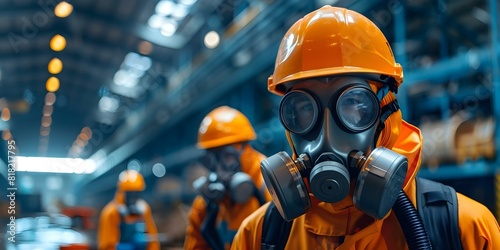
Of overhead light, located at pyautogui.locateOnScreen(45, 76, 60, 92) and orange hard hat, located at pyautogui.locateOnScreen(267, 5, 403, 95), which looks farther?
overhead light, located at pyautogui.locateOnScreen(45, 76, 60, 92)

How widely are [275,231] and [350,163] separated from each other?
0.28 meters

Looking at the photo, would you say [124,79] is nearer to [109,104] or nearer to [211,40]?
[109,104]

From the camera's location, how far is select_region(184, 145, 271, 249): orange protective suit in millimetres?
3139

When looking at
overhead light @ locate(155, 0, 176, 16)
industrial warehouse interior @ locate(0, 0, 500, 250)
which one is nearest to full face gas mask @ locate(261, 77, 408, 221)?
industrial warehouse interior @ locate(0, 0, 500, 250)

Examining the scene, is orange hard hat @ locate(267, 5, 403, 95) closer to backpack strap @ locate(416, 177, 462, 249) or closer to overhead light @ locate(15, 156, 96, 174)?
backpack strap @ locate(416, 177, 462, 249)

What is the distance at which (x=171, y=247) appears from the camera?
723cm

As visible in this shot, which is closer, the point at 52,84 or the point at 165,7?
the point at 52,84

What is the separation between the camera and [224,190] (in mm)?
3162

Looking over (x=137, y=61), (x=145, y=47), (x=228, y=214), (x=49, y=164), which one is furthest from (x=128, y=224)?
(x=228, y=214)

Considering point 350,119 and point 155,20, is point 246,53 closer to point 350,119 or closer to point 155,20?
point 155,20

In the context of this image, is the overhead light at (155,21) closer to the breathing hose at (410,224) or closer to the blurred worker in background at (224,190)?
the blurred worker in background at (224,190)

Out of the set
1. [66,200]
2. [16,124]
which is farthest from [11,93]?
[66,200]

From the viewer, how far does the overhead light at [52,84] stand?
4.75 meters

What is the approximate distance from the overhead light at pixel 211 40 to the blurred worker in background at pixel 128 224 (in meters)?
3.07
